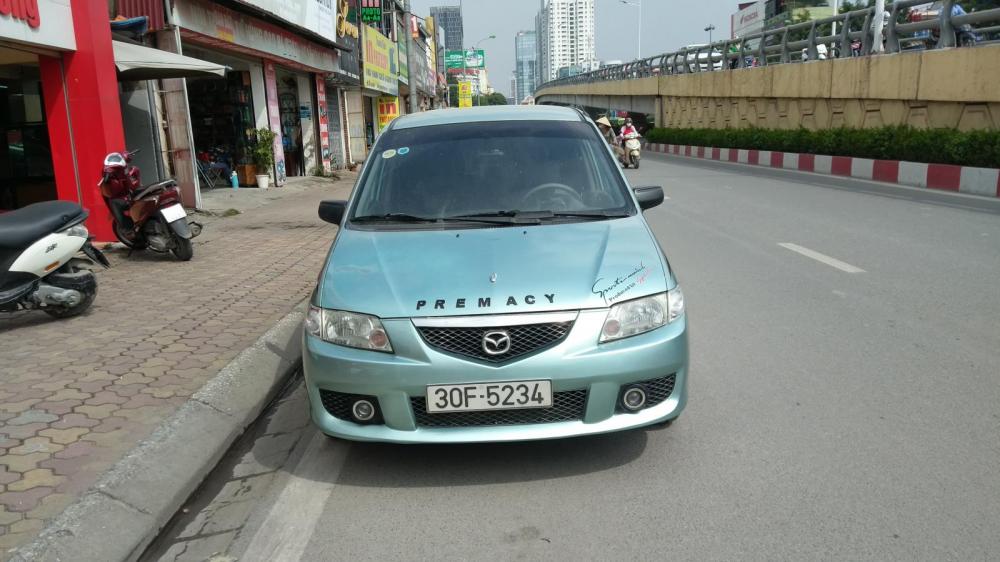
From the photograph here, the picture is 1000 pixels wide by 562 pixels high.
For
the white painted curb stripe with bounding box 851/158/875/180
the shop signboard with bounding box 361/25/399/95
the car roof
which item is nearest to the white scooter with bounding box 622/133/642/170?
the white painted curb stripe with bounding box 851/158/875/180

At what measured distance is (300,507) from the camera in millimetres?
3281

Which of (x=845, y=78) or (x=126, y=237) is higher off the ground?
(x=845, y=78)

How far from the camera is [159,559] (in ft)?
9.79

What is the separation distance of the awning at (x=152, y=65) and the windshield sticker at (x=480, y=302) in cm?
803

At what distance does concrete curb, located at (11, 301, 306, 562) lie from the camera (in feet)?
9.56

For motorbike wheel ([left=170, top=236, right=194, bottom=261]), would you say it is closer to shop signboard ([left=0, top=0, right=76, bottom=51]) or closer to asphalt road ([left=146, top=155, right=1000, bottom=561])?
shop signboard ([left=0, top=0, right=76, bottom=51])

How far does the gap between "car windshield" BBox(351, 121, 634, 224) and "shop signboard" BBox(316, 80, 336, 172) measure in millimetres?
20944

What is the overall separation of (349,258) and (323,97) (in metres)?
23.5

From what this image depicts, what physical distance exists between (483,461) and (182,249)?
21.0 ft

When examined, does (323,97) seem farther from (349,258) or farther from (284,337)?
(349,258)

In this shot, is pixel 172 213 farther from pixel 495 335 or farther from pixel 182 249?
pixel 495 335

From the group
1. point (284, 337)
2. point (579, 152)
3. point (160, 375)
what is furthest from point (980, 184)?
point (160, 375)

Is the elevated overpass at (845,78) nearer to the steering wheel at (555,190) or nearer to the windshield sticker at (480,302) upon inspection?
the steering wheel at (555,190)

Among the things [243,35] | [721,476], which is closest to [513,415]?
[721,476]
